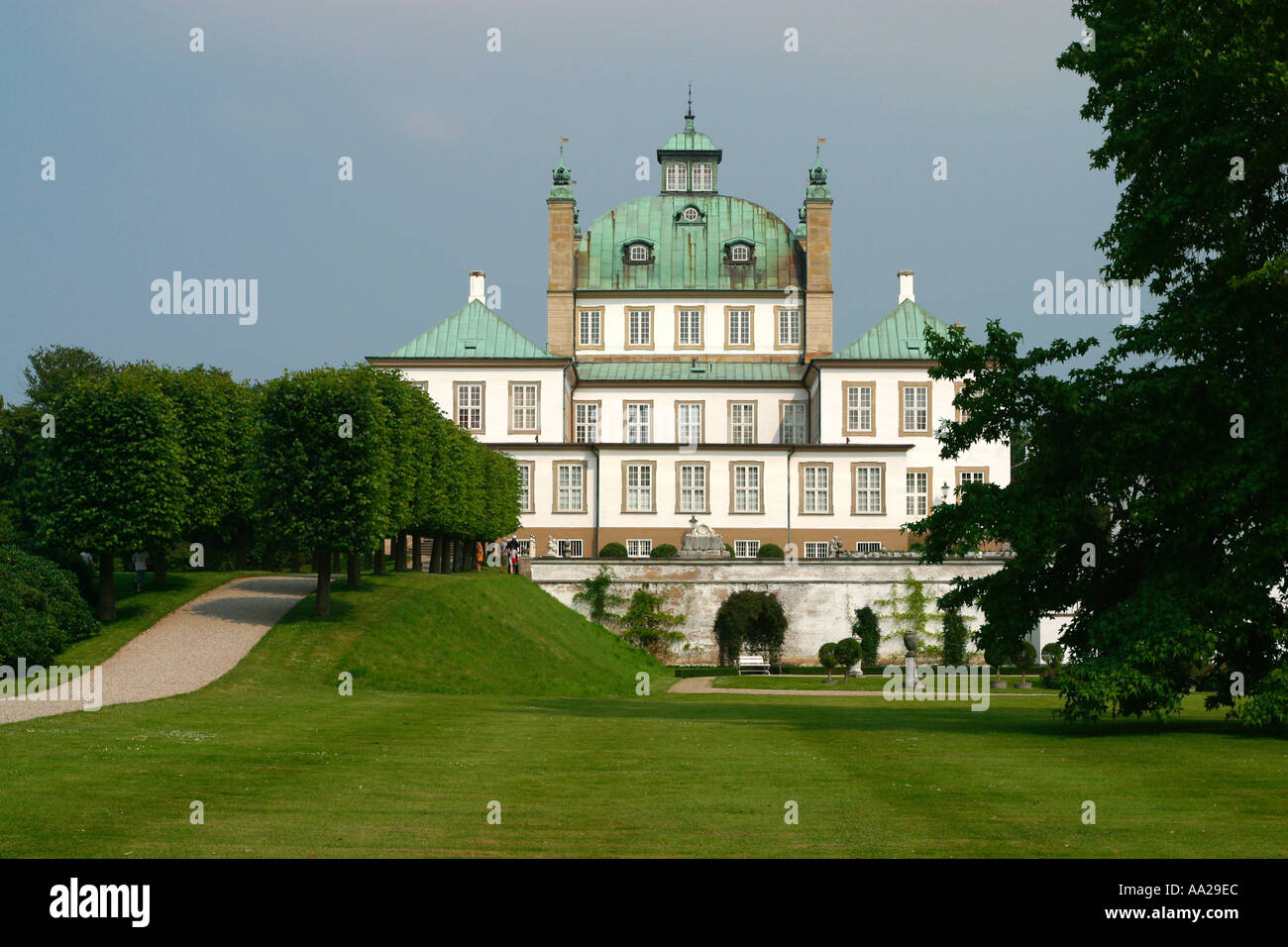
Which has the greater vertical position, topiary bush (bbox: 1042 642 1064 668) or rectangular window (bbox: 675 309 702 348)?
rectangular window (bbox: 675 309 702 348)

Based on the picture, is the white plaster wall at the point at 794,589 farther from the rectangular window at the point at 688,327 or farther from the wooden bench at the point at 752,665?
the rectangular window at the point at 688,327

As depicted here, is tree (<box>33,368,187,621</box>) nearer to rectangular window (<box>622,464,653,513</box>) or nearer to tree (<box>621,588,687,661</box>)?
tree (<box>621,588,687,661</box>)

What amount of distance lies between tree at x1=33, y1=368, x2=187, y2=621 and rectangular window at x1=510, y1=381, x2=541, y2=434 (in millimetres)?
38859

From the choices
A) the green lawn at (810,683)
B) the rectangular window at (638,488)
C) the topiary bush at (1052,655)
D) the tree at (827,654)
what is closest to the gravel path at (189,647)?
the green lawn at (810,683)

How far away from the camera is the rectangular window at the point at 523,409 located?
78.5 meters

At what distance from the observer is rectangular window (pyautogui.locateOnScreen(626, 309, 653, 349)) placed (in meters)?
86.0

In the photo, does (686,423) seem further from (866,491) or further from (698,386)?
(866,491)

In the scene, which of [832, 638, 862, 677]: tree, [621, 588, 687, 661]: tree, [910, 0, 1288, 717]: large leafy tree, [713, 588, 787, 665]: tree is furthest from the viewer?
[621, 588, 687, 661]: tree

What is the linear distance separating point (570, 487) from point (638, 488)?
3709 millimetres

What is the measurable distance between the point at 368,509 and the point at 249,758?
22.9m

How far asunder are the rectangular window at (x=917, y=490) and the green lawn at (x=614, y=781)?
46.4m

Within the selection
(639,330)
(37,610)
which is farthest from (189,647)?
(639,330)

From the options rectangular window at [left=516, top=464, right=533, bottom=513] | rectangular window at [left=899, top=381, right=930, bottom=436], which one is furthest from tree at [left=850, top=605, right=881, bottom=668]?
rectangular window at [left=516, top=464, right=533, bottom=513]

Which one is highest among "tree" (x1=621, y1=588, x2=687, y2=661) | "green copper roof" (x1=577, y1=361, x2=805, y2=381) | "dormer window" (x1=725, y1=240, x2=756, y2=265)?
"dormer window" (x1=725, y1=240, x2=756, y2=265)
